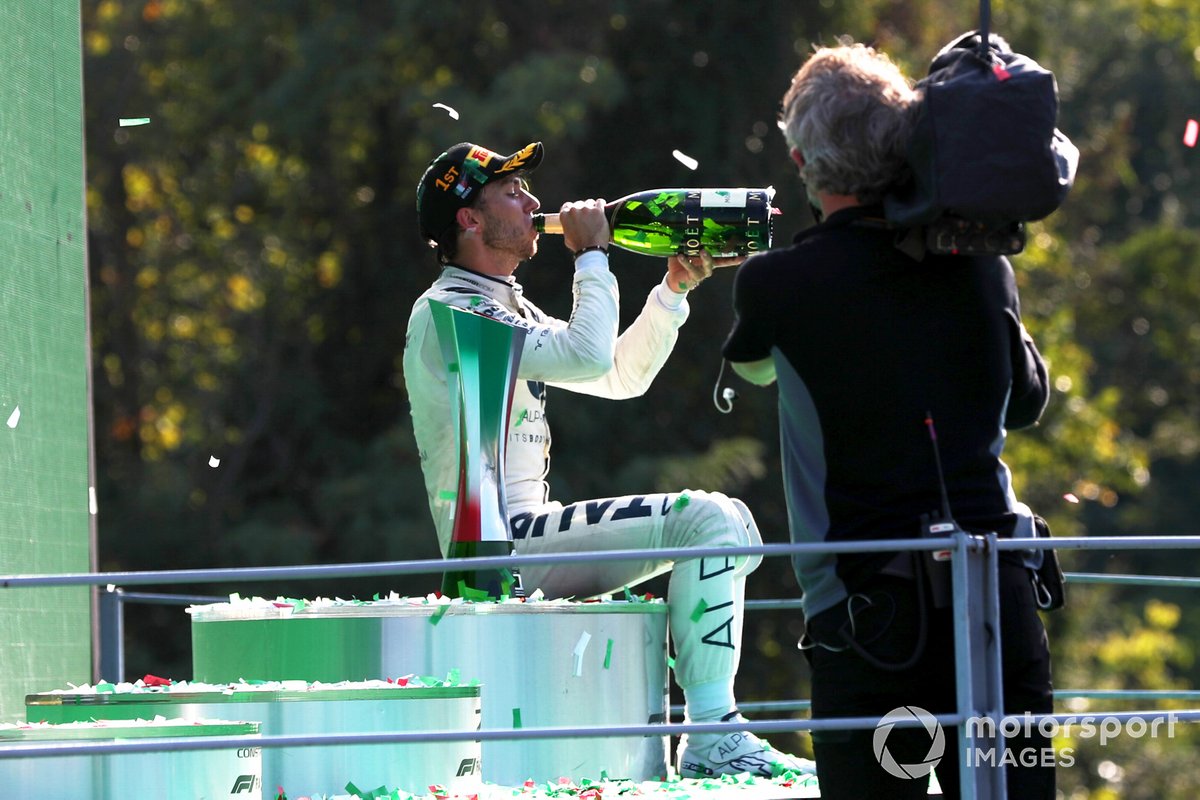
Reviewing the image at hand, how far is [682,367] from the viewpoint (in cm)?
1597

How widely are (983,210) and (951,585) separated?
624 millimetres

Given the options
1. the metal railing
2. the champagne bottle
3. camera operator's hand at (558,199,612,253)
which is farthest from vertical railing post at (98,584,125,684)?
the metal railing

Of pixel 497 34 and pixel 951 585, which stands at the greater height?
pixel 497 34

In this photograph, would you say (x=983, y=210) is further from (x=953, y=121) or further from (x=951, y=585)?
(x=951, y=585)

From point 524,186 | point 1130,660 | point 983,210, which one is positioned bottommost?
point 1130,660

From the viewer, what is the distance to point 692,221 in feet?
18.1

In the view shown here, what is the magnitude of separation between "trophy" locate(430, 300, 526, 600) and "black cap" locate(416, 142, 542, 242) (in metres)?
0.41

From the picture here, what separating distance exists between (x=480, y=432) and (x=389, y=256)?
11.9 m

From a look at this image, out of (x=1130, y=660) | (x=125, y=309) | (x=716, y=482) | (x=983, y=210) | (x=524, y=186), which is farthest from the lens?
(x=1130, y=660)

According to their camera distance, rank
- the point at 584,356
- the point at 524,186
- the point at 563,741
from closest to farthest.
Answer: the point at 563,741 < the point at 584,356 < the point at 524,186

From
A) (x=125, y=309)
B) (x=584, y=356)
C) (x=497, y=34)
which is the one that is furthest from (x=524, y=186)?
(x=125, y=309)
